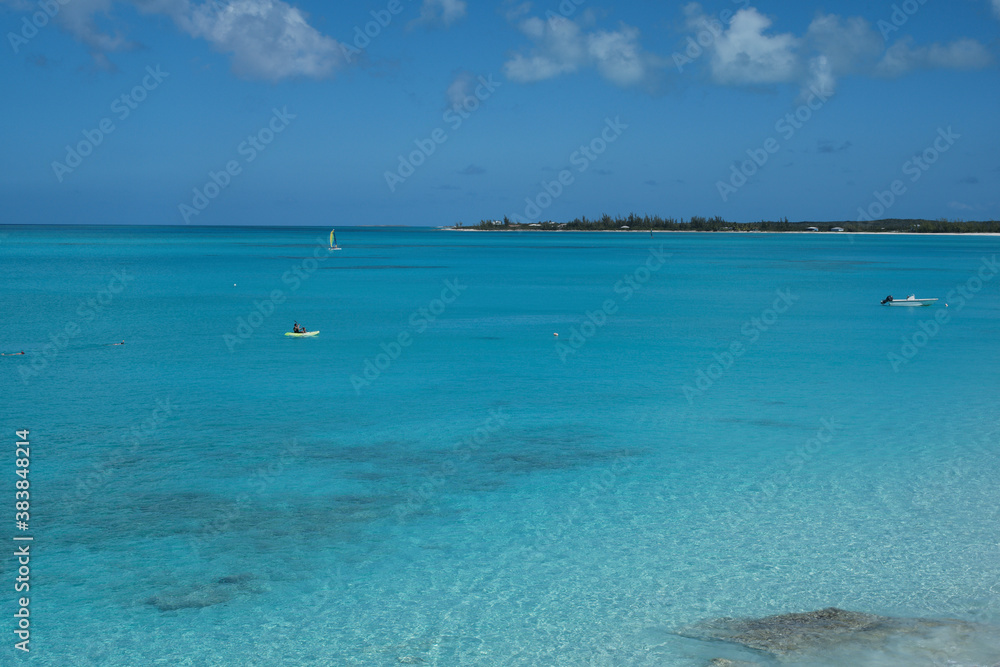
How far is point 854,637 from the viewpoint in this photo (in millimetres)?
9633

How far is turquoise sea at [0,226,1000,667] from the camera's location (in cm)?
1015

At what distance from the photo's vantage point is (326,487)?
1481 cm

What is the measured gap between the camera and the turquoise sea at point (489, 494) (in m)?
10.1

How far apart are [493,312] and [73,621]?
34760 millimetres
